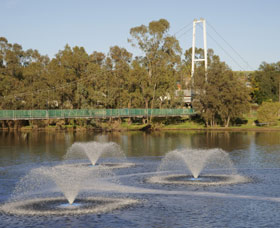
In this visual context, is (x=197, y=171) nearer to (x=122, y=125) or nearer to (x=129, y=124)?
(x=122, y=125)

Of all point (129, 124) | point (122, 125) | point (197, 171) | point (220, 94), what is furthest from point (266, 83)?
point (197, 171)

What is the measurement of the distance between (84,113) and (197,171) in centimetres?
5661

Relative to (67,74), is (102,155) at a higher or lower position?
lower

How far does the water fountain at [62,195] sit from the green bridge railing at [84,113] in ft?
154

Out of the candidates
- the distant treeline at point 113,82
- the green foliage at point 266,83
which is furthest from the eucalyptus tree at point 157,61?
the green foliage at point 266,83

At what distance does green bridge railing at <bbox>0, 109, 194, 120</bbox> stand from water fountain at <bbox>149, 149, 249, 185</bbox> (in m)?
40.5

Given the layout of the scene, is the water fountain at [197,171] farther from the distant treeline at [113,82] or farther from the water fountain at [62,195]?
the distant treeline at [113,82]

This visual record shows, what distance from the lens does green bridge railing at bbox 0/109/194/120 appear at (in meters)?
84.2

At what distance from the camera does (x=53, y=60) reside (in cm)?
10700

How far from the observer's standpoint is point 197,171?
37.5m

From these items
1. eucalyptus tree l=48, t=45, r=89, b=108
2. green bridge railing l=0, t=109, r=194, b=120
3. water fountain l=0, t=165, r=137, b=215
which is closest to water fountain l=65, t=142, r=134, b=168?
water fountain l=0, t=165, r=137, b=215

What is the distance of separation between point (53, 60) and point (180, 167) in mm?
71083

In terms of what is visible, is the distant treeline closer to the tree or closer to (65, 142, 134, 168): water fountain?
the tree

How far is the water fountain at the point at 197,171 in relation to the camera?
111 feet
